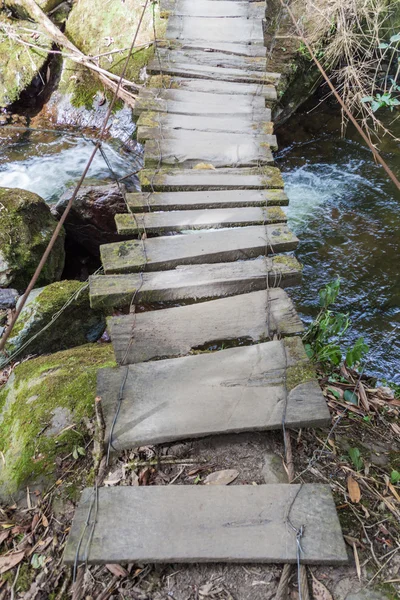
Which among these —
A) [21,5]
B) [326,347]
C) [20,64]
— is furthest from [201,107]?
[21,5]

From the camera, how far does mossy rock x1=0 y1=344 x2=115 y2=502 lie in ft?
6.35

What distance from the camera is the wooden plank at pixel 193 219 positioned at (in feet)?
9.26

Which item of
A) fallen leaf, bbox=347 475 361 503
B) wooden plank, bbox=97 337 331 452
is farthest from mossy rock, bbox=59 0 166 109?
fallen leaf, bbox=347 475 361 503

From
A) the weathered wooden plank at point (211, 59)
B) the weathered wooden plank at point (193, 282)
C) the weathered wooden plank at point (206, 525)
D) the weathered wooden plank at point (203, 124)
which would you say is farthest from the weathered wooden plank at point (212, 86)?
the weathered wooden plank at point (206, 525)

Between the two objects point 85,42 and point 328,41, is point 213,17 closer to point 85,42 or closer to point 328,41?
point 328,41

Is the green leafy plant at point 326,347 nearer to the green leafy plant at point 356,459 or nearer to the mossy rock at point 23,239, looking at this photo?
the green leafy plant at point 356,459

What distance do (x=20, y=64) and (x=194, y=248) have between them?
581 centimetres

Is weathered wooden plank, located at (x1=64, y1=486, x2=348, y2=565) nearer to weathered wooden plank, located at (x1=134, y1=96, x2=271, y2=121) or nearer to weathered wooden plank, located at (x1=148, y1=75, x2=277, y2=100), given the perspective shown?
weathered wooden plank, located at (x1=134, y1=96, x2=271, y2=121)

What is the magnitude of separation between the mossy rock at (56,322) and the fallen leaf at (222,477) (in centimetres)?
182

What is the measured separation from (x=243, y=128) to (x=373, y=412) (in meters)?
2.61

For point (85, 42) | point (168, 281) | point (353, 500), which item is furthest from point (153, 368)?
point (85, 42)

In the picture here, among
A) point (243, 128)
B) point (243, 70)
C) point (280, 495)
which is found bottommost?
point (280, 495)

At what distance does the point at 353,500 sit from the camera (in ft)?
5.58

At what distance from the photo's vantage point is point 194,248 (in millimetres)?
2670
